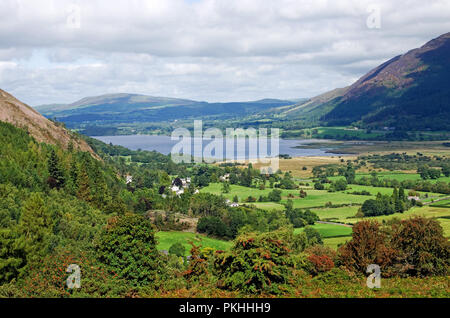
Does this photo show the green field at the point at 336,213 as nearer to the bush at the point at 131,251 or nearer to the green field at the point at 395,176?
the green field at the point at 395,176

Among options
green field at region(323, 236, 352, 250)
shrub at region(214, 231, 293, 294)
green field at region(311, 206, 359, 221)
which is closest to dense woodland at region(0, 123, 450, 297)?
shrub at region(214, 231, 293, 294)

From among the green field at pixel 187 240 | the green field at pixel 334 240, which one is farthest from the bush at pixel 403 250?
the green field at pixel 187 240

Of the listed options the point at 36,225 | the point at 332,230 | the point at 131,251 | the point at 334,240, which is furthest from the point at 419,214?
the point at 131,251

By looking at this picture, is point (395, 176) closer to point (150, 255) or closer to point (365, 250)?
point (365, 250)

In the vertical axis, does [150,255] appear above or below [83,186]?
above

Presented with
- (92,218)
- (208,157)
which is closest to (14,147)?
(92,218)
